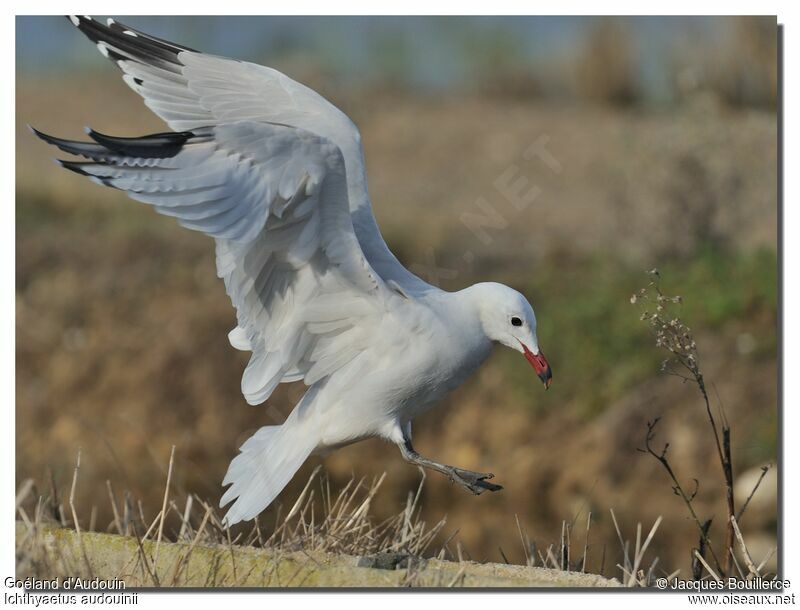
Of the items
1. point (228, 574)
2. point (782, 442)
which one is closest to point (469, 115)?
point (782, 442)

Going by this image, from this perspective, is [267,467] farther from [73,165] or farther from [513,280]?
[513,280]

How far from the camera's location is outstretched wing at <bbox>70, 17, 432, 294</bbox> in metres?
4.36

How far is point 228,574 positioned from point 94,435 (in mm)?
4590

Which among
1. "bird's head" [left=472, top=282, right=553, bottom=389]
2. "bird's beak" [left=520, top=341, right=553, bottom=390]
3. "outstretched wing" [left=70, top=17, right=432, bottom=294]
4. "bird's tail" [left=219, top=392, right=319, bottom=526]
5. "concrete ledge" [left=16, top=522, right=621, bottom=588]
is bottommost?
"concrete ledge" [left=16, top=522, right=621, bottom=588]

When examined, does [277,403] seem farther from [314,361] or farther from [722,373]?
[314,361]

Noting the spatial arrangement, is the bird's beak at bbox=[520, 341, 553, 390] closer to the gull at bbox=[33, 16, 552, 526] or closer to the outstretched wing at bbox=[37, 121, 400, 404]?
the gull at bbox=[33, 16, 552, 526]

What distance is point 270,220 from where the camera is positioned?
372 centimetres

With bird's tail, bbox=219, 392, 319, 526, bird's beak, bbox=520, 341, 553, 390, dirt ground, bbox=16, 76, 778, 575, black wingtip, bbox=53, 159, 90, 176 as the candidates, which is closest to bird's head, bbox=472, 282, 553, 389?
bird's beak, bbox=520, 341, 553, 390

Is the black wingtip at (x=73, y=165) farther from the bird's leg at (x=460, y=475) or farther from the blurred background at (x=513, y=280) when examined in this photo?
the blurred background at (x=513, y=280)

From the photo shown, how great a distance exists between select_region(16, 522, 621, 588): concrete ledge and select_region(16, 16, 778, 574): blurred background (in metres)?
2.16

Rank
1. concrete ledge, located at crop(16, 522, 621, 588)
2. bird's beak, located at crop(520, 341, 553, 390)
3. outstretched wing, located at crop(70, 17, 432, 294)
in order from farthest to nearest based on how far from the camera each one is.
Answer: outstretched wing, located at crop(70, 17, 432, 294), bird's beak, located at crop(520, 341, 553, 390), concrete ledge, located at crop(16, 522, 621, 588)

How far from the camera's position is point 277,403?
8.13 m

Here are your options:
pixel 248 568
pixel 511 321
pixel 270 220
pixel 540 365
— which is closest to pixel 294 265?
pixel 270 220

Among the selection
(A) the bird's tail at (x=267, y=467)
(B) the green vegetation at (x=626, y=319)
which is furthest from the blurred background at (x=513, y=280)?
(A) the bird's tail at (x=267, y=467)
